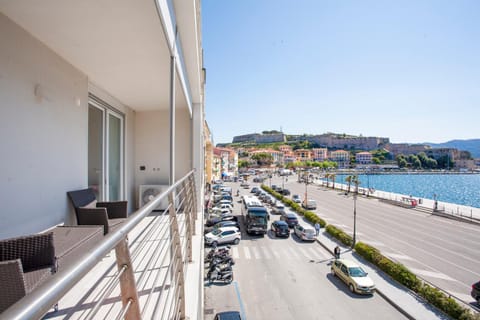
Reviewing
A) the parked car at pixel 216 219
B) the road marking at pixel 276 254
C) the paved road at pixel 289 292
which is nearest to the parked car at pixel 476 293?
the paved road at pixel 289 292

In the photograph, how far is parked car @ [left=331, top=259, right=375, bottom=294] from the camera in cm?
864

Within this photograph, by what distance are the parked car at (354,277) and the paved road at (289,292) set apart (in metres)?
0.24

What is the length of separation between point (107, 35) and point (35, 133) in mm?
1314

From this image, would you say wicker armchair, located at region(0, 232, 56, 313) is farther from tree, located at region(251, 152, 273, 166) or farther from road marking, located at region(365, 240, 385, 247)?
tree, located at region(251, 152, 273, 166)

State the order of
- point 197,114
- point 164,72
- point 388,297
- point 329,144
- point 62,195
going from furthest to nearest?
1. point 329,144
2. point 388,297
3. point 197,114
4. point 164,72
5. point 62,195

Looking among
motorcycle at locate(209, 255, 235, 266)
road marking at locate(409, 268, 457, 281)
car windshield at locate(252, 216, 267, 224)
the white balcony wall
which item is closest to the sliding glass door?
the white balcony wall

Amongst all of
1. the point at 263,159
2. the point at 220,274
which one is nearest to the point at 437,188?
the point at 263,159

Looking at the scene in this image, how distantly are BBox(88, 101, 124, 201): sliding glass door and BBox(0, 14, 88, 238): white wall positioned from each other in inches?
20.9

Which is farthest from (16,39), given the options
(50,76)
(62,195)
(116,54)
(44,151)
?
(62,195)

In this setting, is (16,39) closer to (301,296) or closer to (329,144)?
(301,296)

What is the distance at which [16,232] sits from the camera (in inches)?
90.4

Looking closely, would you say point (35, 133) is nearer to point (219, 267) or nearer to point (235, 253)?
point (219, 267)

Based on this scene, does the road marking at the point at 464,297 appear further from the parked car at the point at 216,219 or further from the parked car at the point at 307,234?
the parked car at the point at 216,219

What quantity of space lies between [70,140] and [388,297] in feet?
34.1
